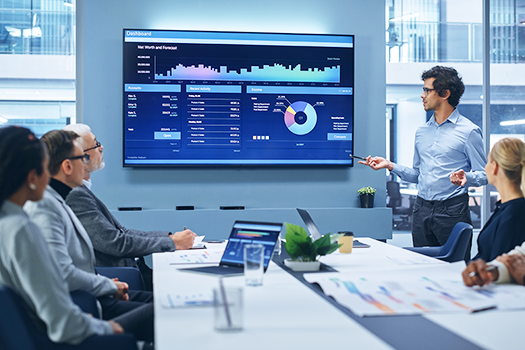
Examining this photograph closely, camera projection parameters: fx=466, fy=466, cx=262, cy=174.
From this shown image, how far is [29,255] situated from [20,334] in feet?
0.74

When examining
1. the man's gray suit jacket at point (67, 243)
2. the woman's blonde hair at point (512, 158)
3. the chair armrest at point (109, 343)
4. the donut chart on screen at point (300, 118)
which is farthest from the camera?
the donut chart on screen at point (300, 118)

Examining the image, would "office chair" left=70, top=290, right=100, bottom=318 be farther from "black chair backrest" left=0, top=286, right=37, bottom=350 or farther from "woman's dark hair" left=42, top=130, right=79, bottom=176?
"woman's dark hair" left=42, top=130, right=79, bottom=176

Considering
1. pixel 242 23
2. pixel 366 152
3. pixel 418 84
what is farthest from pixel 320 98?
pixel 418 84

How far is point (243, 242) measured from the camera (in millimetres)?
2180

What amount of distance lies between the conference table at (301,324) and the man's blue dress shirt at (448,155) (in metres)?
1.76

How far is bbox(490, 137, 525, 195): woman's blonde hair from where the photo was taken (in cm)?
220

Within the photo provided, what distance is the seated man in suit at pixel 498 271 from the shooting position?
67.0 inches

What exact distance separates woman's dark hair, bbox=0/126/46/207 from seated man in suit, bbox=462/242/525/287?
1548 millimetres

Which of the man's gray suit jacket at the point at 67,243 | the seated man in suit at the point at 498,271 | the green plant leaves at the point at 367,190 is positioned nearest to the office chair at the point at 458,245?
the seated man in suit at the point at 498,271

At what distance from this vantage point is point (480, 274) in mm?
1693

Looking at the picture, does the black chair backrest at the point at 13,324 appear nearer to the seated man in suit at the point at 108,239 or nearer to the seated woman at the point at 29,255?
the seated woman at the point at 29,255

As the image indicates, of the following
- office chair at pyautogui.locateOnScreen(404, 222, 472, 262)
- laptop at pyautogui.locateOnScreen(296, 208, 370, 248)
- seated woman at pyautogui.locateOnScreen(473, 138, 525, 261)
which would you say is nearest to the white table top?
laptop at pyautogui.locateOnScreen(296, 208, 370, 248)

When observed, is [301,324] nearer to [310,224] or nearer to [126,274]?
[310,224]

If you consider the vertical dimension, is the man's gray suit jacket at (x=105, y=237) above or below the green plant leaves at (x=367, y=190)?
below
